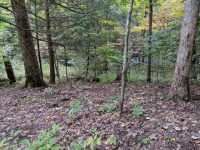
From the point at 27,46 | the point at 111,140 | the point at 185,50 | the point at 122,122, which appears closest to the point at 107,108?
the point at 122,122

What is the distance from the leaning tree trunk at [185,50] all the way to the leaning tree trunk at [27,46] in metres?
5.31

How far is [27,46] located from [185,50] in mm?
5720

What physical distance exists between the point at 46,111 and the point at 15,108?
1.16 metres

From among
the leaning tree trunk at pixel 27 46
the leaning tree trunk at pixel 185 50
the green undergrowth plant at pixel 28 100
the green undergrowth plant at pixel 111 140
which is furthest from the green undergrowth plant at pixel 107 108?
the leaning tree trunk at pixel 27 46

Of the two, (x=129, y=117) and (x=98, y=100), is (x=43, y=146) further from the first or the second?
(x=98, y=100)

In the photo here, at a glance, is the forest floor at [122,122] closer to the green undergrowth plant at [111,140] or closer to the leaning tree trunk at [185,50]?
the green undergrowth plant at [111,140]

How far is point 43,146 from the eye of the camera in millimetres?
3021

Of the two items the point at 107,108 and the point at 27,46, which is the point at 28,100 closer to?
the point at 27,46

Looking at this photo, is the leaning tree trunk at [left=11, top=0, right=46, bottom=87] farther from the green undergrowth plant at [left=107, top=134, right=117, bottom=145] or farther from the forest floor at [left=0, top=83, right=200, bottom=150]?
the green undergrowth plant at [left=107, top=134, right=117, bottom=145]

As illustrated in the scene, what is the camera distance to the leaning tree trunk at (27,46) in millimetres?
7938

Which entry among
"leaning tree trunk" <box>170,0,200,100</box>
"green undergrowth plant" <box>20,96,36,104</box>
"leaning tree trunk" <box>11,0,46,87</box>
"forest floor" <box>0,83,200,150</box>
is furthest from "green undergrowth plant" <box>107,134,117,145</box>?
"leaning tree trunk" <box>11,0,46,87</box>

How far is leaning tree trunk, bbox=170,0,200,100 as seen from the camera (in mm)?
5074

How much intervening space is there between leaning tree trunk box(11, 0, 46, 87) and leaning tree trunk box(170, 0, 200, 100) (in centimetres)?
531

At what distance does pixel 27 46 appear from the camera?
8188 millimetres
